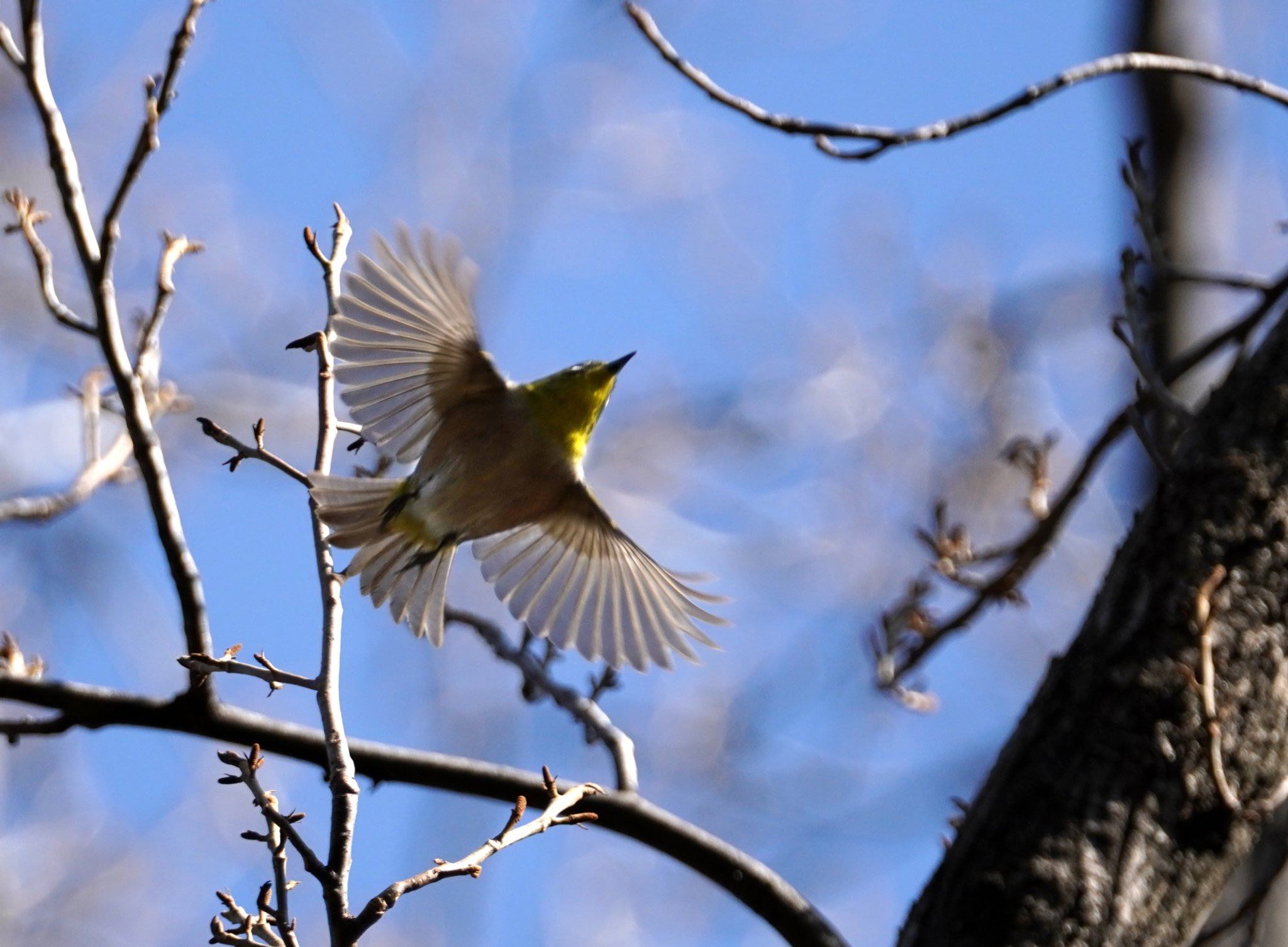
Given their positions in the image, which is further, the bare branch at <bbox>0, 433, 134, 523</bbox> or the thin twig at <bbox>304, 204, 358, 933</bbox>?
the bare branch at <bbox>0, 433, 134, 523</bbox>

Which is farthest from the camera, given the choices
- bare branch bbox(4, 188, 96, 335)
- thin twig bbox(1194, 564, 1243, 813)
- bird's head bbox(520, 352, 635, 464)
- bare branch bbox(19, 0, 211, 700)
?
bird's head bbox(520, 352, 635, 464)

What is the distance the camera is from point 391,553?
348cm

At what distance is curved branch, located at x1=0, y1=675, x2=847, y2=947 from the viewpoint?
267 cm

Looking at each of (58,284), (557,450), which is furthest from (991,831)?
(58,284)

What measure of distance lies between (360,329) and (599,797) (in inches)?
56.3

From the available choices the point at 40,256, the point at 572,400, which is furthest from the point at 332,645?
the point at 572,400

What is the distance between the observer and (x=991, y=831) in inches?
93.0

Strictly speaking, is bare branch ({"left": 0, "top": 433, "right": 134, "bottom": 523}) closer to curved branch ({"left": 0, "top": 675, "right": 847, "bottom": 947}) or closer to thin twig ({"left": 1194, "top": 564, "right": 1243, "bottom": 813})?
curved branch ({"left": 0, "top": 675, "right": 847, "bottom": 947})

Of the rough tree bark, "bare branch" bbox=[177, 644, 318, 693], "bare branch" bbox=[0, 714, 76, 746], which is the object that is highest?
"bare branch" bbox=[0, 714, 76, 746]

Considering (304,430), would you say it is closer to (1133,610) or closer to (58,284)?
(58,284)

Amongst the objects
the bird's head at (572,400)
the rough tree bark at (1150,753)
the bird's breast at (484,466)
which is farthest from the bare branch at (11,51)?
the rough tree bark at (1150,753)

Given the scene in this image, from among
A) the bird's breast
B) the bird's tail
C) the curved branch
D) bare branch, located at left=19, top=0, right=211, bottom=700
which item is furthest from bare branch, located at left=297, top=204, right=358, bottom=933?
the bird's breast

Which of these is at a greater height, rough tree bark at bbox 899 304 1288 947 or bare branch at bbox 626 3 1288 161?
bare branch at bbox 626 3 1288 161

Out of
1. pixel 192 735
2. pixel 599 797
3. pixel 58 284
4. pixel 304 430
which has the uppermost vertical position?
pixel 58 284
